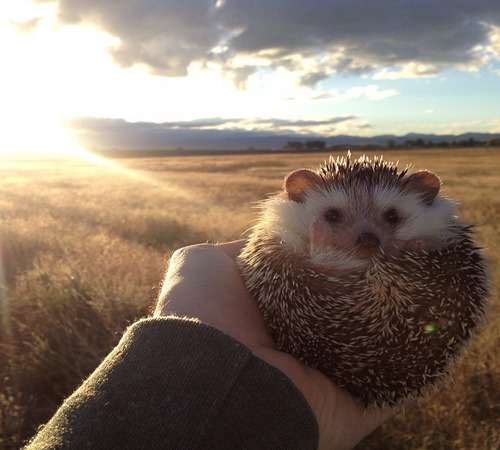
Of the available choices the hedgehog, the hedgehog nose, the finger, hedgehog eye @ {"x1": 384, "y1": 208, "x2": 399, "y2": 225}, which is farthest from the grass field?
the finger

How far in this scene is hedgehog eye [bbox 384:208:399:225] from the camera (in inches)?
159

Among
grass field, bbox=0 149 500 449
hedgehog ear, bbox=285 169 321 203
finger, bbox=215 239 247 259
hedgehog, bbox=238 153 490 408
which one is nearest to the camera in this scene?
hedgehog, bbox=238 153 490 408

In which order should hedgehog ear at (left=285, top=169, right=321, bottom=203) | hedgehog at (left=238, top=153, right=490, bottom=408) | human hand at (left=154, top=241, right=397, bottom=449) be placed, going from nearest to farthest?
hedgehog at (left=238, top=153, right=490, bottom=408) → human hand at (left=154, top=241, right=397, bottom=449) → hedgehog ear at (left=285, top=169, right=321, bottom=203)

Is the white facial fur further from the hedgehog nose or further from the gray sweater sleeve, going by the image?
the gray sweater sleeve

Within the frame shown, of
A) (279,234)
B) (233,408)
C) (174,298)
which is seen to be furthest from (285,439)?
(279,234)

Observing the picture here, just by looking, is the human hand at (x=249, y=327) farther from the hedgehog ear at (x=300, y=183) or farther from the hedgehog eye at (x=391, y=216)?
the hedgehog eye at (x=391, y=216)

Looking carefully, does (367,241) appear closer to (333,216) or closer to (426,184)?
(333,216)

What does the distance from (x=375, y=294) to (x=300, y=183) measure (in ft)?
5.41

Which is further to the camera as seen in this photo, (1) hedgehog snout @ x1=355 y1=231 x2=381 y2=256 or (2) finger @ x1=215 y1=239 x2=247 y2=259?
(2) finger @ x1=215 y1=239 x2=247 y2=259

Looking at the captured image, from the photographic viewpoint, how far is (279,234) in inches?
145

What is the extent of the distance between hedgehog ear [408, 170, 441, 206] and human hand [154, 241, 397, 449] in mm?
1743

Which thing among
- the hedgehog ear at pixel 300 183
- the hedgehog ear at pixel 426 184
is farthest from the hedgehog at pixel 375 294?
the hedgehog ear at pixel 300 183

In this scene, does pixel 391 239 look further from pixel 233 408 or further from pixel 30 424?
pixel 30 424

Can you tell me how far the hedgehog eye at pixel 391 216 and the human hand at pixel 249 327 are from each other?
4.51 feet
